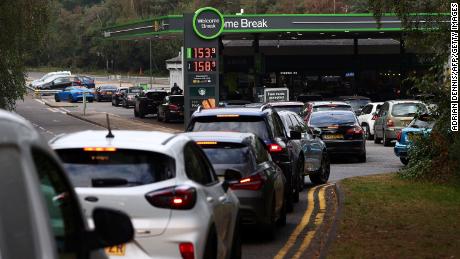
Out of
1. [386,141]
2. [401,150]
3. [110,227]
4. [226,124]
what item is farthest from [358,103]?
[110,227]

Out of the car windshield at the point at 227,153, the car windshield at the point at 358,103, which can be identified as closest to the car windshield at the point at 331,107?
the car windshield at the point at 227,153

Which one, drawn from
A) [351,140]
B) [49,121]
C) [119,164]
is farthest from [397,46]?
[119,164]

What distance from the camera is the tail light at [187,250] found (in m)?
7.75

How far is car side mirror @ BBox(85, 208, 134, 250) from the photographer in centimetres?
445

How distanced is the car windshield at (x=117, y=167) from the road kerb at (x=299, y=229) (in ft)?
13.8

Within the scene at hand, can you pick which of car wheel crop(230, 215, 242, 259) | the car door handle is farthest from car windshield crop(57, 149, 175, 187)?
car wheel crop(230, 215, 242, 259)

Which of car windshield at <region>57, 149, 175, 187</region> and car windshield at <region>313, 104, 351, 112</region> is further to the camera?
car windshield at <region>313, 104, 351, 112</region>

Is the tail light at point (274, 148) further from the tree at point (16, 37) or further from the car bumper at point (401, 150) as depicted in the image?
the tree at point (16, 37)

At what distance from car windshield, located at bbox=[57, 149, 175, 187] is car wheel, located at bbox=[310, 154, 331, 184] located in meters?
13.9

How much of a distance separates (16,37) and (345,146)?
15.1 metres

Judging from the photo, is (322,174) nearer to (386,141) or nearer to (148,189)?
(386,141)

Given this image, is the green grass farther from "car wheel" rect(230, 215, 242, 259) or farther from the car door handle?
the car door handle

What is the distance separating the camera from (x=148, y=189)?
7852 millimetres

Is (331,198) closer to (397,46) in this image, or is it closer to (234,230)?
(234,230)
